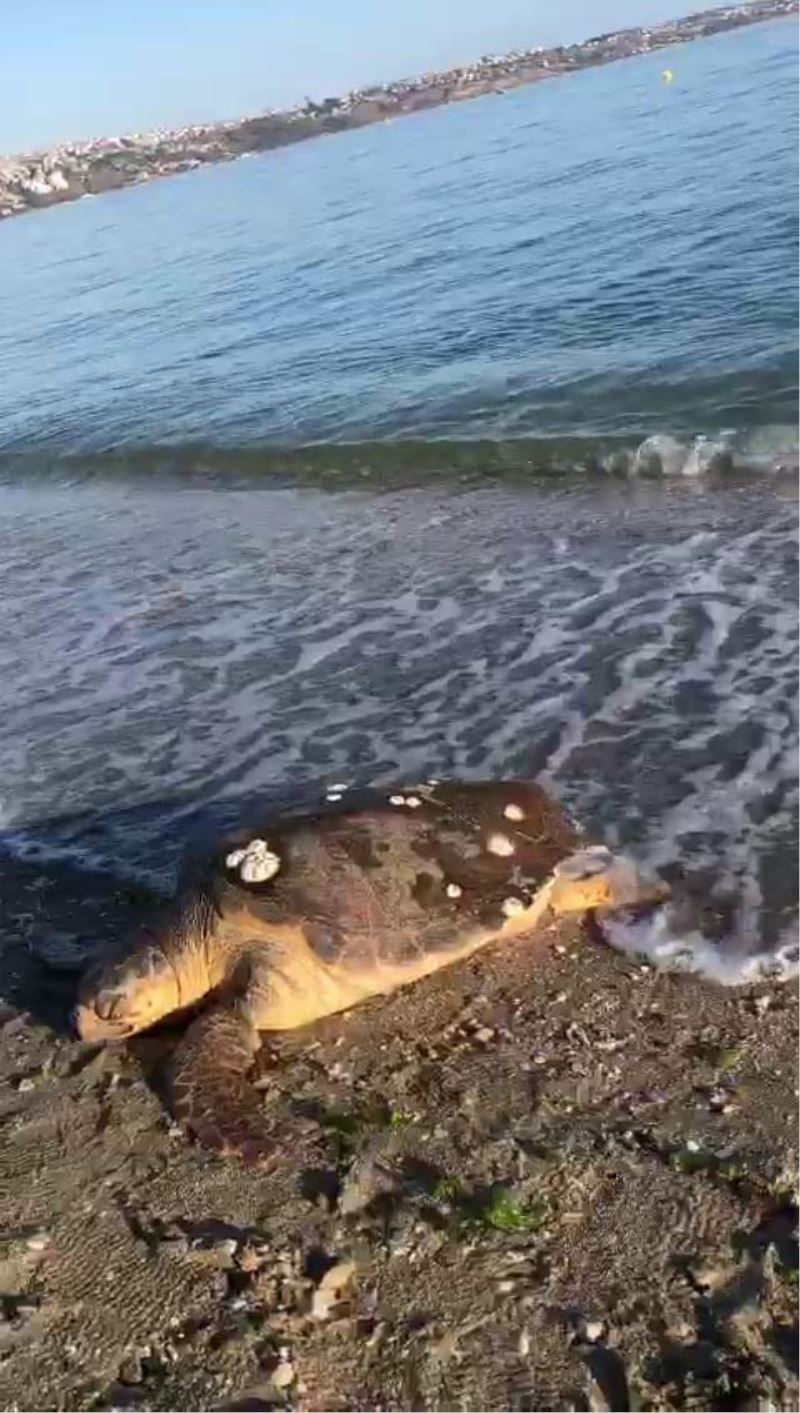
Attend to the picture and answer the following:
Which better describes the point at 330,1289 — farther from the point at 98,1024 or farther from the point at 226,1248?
the point at 98,1024

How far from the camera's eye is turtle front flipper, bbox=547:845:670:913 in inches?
183

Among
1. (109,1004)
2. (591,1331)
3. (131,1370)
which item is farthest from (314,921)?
(591,1331)

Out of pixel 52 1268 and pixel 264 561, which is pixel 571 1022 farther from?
pixel 264 561

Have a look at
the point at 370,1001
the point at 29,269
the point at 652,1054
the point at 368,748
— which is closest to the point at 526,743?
the point at 368,748

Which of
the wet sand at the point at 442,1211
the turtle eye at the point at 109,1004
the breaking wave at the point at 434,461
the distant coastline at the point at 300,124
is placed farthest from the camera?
the distant coastline at the point at 300,124

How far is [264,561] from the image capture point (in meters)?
9.88

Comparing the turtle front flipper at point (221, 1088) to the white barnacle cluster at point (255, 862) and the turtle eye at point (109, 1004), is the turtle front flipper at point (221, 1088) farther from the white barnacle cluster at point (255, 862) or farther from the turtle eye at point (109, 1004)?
the white barnacle cluster at point (255, 862)

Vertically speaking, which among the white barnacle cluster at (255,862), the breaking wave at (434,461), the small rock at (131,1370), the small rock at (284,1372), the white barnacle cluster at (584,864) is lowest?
the breaking wave at (434,461)

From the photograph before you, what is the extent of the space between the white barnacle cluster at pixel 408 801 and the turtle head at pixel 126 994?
41.5 inches

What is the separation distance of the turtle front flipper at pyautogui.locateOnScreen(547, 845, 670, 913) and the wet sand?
198mm

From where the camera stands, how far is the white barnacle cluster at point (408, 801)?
184 inches

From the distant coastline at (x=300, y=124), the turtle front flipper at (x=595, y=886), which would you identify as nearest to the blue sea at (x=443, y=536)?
the turtle front flipper at (x=595, y=886)

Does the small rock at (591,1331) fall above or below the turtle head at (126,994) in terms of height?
below

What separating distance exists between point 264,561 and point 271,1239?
709 cm
